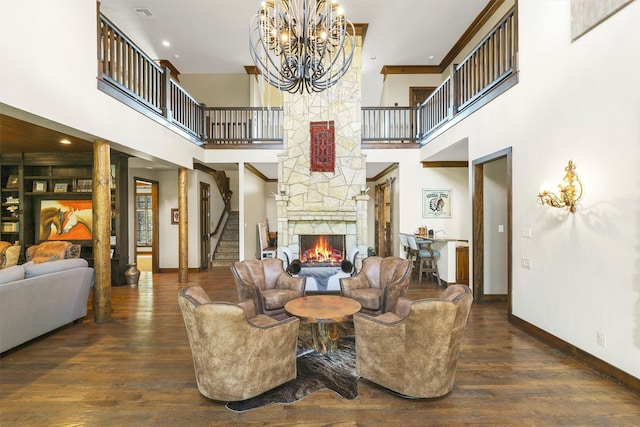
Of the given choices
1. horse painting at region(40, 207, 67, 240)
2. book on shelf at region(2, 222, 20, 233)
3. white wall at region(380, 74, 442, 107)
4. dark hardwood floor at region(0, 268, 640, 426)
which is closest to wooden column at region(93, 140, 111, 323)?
dark hardwood floor at region(0, 268, 640, 426)

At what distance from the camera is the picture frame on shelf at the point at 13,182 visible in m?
6.30

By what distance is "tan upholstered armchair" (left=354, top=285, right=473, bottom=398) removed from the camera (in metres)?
2.28

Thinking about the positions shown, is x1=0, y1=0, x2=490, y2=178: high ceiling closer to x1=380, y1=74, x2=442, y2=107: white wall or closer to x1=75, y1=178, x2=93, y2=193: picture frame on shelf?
x1=380, y1=74, x2=442, y2=107: white wall

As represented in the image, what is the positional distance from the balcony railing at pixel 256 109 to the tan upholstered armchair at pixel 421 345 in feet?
9.81

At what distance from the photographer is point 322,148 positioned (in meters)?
6.54

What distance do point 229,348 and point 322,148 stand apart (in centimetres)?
496

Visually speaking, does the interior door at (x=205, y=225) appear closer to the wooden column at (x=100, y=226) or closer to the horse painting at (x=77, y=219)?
the horse painting at (x=77, y=219)

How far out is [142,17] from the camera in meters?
6.49

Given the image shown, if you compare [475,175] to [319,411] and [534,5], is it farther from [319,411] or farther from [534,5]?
[319,411]

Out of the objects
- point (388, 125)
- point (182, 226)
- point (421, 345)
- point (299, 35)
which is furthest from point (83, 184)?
point (421, 345)

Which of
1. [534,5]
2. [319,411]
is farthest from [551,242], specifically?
[319,411]

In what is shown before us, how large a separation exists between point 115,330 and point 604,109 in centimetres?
591

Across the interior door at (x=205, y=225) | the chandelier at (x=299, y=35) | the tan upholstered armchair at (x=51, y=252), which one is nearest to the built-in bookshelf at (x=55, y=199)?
the tan upholstered armchair at (x=51, y=252)

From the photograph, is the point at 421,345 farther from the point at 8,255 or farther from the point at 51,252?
the point at 8,255
